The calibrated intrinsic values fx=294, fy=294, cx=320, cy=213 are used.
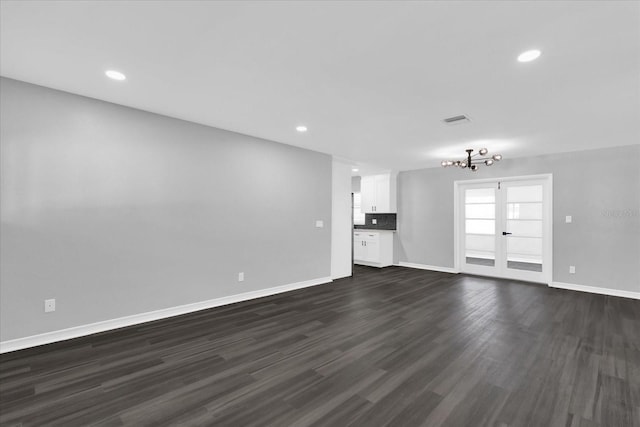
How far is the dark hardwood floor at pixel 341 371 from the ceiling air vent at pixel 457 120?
2.56 m

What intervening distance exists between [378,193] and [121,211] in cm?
621

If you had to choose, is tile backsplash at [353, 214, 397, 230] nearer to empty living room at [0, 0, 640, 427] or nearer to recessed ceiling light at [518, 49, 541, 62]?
empty living room at [0, 0, 640, 427]

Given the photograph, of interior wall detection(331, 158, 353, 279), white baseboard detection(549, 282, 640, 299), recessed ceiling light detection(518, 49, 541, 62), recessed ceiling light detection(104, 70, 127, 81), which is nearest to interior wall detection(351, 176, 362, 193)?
interior wall detection(331, 158, 353, 279)

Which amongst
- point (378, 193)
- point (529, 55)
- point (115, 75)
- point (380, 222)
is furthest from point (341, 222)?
point (115, 75)

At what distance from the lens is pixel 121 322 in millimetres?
3396

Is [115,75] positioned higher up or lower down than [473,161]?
higher up

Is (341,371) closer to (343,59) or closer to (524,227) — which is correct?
(343,59)

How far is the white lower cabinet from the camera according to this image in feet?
25.2

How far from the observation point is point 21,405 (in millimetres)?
1998

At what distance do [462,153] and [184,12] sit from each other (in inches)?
209

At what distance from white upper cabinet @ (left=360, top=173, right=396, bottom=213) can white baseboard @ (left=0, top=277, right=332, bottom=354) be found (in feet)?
13.7

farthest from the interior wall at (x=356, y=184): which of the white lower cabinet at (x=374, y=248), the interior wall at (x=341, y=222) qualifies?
the interior wall at (x=341, y=222)

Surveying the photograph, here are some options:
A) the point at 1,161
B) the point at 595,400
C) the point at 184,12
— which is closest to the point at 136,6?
the point at 184,12

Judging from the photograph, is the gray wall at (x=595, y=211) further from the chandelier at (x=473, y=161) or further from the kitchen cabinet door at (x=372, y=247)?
the kitchen cabinet door at (x=372, y=247)
